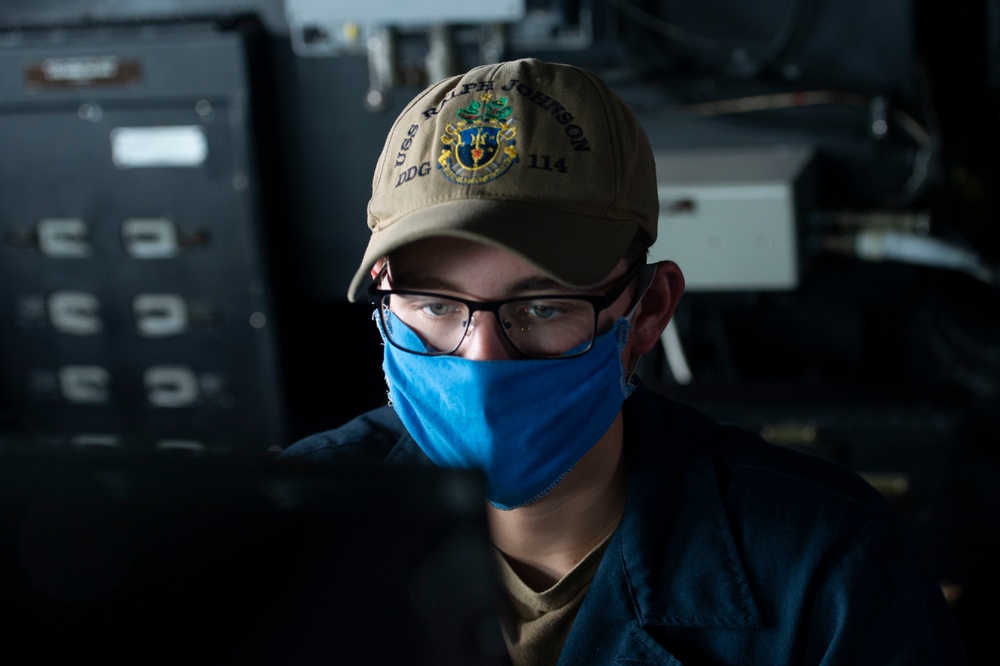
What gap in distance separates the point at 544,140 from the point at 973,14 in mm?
1558

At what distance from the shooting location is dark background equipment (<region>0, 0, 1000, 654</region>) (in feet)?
6.51

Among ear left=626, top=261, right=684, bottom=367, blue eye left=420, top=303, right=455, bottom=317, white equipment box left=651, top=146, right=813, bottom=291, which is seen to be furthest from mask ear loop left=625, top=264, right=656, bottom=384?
white equipment box left=651, top=146, right=813, bottom=291

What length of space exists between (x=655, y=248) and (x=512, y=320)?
111cm

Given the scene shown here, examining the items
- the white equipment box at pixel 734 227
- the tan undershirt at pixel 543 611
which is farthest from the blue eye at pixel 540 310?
the white equipment box at pixel 734 227

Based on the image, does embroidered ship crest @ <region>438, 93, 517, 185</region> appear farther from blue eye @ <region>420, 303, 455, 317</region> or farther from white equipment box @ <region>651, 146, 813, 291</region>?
white equipment box @ <region>651, 146, 813, 291</region>

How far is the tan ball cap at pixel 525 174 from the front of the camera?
0.90m

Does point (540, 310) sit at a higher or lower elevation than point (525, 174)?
lower

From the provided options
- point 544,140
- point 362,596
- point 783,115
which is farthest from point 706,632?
point 783,115

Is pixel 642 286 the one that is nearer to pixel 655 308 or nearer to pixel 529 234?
pixel 655 308

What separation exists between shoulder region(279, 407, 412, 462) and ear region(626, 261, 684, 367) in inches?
10.0

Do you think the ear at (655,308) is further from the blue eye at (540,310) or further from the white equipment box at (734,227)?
the white equipment box at (734,227)

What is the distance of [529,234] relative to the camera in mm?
895

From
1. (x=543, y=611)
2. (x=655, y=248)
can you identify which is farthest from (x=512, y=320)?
(x=655, y=248)

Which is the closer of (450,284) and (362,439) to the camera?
(450,284)
